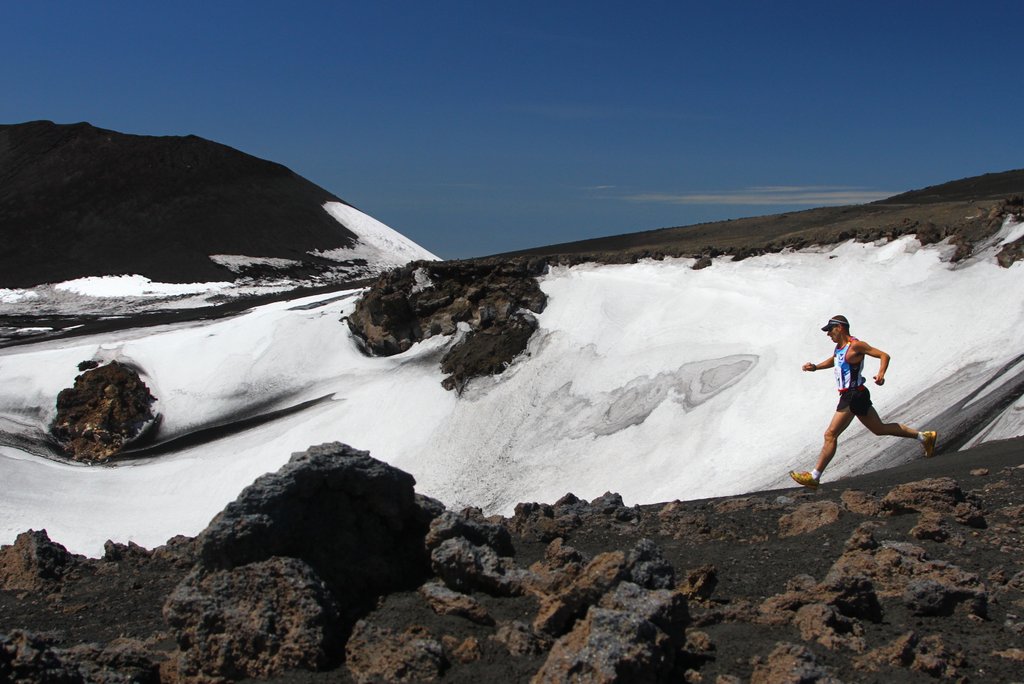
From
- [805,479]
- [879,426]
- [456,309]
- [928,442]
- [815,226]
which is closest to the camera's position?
[805,479]

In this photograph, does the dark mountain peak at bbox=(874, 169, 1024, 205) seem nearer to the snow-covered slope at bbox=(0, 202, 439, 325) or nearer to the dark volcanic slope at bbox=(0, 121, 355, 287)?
the snow-covered slope at bbox=(0, 202, 439, 325)

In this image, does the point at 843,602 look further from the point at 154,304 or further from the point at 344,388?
the point at 154,304

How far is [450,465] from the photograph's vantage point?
17.2m

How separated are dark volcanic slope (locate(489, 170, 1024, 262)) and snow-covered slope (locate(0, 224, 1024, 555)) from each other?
0.84 m

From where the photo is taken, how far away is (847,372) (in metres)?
9.21

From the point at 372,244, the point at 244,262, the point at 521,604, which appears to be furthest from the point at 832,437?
the point at 372,244

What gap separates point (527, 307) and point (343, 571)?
16.3 meters

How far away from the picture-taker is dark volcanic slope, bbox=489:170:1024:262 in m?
21.5

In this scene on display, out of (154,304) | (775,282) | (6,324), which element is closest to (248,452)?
(775,282)

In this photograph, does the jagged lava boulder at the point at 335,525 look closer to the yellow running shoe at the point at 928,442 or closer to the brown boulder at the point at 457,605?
the brown boulder at the point at 457,605

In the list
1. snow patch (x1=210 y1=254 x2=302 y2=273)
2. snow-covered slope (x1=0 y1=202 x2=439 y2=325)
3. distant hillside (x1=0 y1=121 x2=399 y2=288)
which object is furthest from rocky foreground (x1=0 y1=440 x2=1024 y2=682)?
snow patch (x1=210 y1=254 x2=302 y2=273)

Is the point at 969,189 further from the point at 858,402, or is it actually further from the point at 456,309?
the point at 858,402

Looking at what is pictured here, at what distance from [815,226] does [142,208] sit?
38.5m

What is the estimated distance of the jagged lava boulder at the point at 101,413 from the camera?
20953mm
